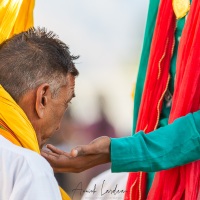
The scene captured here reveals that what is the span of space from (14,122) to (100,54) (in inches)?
82.2

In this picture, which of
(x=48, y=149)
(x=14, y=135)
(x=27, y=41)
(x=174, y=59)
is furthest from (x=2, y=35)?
(x=14, y=135)

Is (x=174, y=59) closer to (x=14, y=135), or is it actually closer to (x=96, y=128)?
(x=96, y=128)

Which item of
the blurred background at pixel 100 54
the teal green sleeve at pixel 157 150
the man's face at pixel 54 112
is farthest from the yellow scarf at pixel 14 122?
the blurred background at pixel 100 54

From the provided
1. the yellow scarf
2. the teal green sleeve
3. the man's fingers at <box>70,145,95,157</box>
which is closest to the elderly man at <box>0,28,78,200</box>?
the yellow scarf

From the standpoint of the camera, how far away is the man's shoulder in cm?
191

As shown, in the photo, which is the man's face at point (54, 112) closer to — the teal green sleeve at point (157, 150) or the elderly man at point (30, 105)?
the elderly man at point (30, 105)

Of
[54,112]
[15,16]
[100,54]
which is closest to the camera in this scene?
[54,112]

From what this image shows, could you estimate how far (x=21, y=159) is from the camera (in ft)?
6.28

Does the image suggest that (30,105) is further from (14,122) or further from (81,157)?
(81,157)

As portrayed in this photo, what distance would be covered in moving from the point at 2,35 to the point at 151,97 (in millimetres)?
653

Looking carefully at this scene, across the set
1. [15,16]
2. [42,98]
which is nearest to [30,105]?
[42,98]

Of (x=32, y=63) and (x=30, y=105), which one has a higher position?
(x=32, y=63)

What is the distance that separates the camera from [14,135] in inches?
82.5

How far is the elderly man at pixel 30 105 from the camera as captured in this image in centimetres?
190
